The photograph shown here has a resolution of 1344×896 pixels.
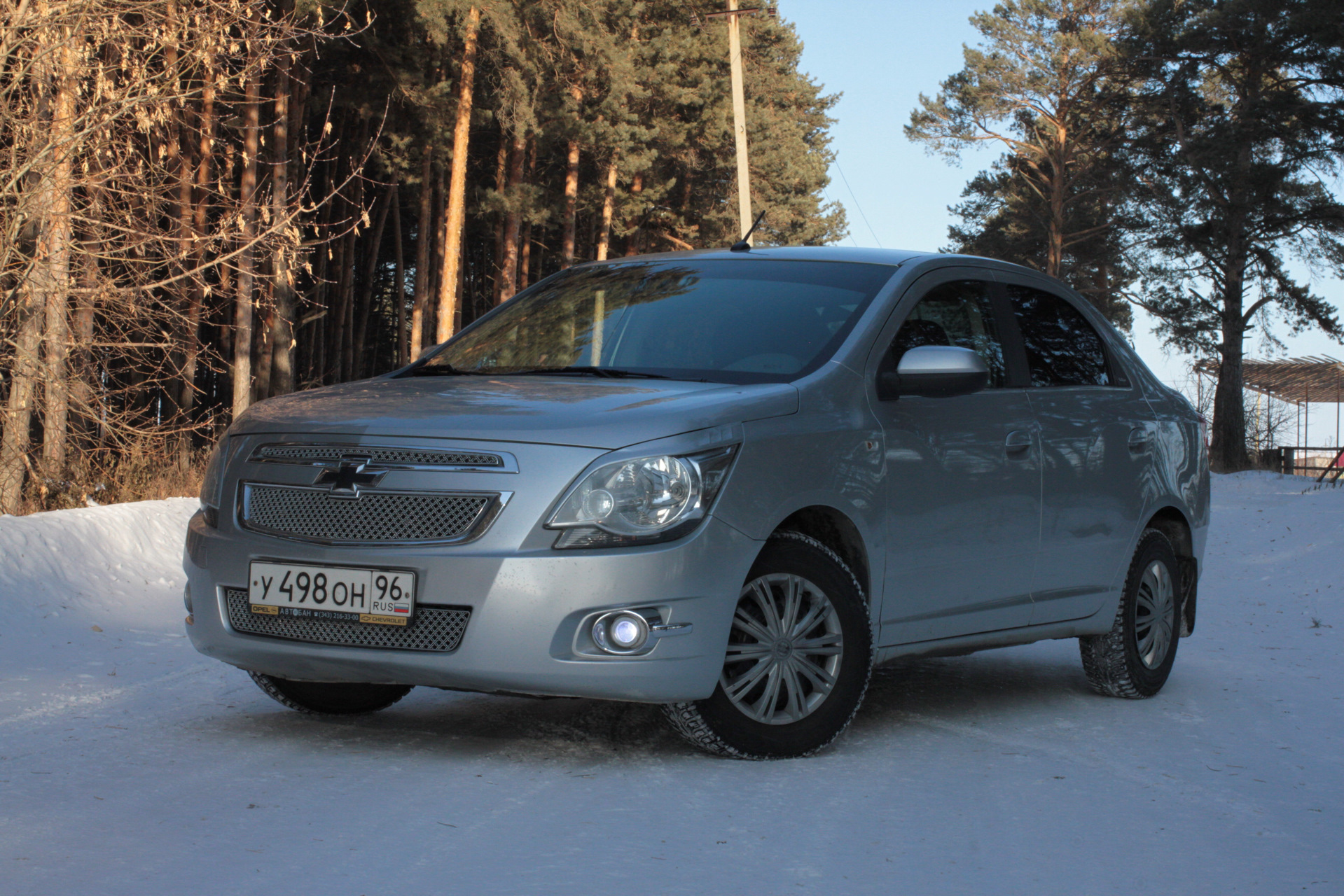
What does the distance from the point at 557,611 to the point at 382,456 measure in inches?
30.8

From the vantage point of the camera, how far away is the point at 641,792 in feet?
15.1

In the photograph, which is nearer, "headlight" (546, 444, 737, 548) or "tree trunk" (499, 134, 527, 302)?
"headlight" (546, 444, 737, 548)

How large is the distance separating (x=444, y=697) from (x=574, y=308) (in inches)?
69.9

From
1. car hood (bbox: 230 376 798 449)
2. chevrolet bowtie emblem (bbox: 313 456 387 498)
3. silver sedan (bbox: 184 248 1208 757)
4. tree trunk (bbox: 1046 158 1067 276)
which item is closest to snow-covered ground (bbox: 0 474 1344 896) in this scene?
silver sedan (bbox: 184 248 1208 757)

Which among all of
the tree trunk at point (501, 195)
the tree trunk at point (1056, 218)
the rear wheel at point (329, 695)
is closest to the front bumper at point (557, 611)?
the rear wheel at point (329, 695)

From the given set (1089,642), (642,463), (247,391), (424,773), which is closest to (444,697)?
(424,773)

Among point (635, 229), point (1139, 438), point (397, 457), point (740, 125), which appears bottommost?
point (397, 457)

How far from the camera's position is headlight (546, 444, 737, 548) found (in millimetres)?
4582

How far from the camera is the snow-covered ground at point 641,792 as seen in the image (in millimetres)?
3736

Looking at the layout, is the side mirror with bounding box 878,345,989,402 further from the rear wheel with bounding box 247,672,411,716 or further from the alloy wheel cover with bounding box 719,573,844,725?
the rear wheel with bounding box 247,672,411,716

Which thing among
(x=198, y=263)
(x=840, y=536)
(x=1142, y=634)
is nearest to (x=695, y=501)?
(x=840, y=536)

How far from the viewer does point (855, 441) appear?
17.5ft

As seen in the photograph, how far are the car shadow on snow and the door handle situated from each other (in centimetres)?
121

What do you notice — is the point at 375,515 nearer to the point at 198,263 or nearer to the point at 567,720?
the point at 567,720
